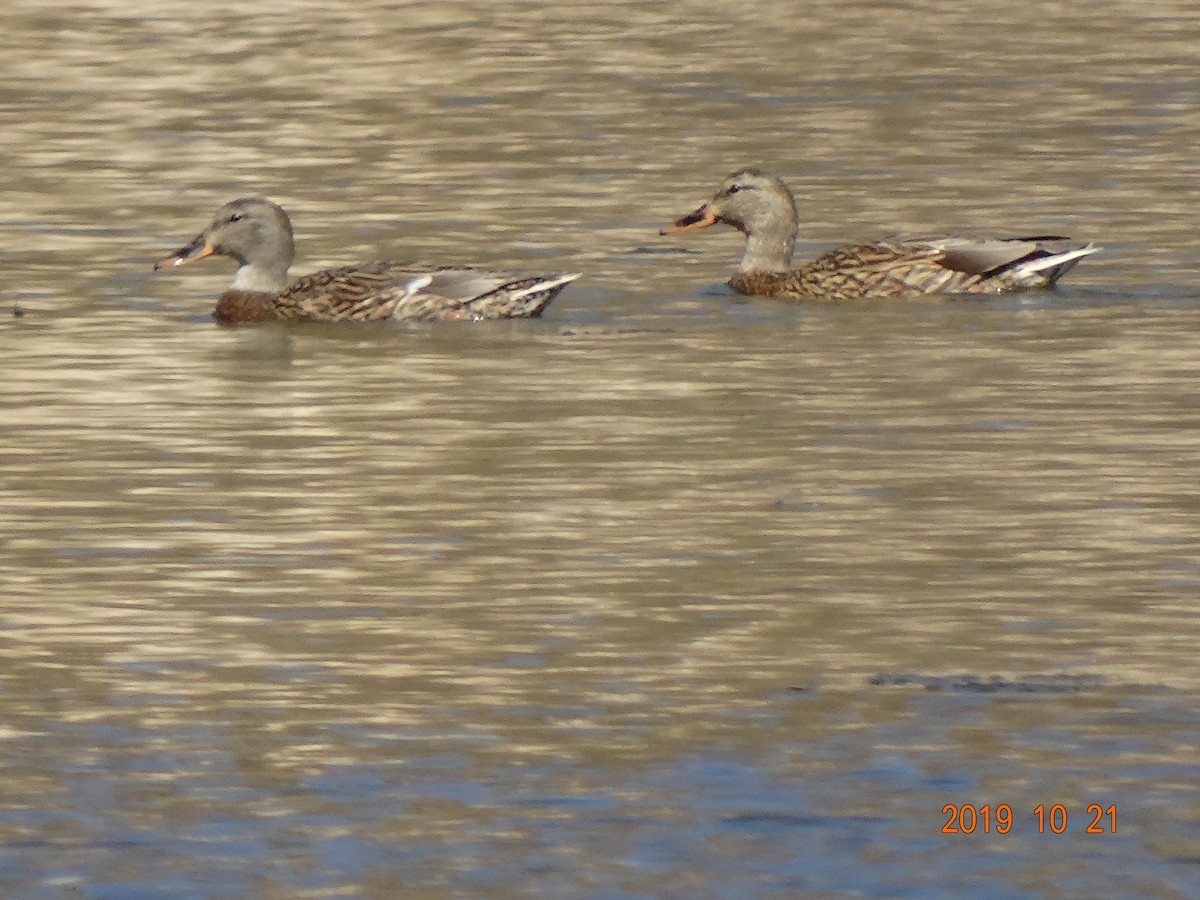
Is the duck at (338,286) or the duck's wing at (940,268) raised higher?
the duck at (338,286)

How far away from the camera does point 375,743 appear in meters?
7.85

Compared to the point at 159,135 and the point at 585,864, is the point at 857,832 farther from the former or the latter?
the point at 159,135

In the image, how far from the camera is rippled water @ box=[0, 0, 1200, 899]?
23.3 ft

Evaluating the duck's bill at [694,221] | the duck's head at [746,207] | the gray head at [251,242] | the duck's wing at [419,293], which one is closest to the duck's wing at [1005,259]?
the duck's head at [746,207]

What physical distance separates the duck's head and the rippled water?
13.4 inches

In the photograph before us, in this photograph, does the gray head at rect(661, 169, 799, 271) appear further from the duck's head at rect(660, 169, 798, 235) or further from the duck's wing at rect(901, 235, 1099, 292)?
the duck's wing at rect(901, 235, 1099, 292)

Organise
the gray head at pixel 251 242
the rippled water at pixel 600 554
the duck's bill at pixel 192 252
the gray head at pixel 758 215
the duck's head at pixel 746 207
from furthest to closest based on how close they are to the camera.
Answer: the duck's head at pixel 746 207 < the gray head at pixel 758 215 < the duck's bill at pixel 192 252 < the gray head at pixel 251 242 < the rippled water at pixel 600 554

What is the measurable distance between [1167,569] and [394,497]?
282 centimetres

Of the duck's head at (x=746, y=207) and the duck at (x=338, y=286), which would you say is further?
the duck's head at (x=746, y=207)

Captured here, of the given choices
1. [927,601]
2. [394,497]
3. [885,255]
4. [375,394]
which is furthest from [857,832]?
[885,255]

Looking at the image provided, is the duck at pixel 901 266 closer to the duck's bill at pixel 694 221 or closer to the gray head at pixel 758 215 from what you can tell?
the gray head at pixel 758 215

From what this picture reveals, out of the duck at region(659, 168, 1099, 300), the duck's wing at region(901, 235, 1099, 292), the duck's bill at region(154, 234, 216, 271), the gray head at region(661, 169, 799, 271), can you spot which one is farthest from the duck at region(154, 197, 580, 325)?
the duck's wing at region(901, 235, 1099, 292)

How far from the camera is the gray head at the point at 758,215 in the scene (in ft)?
58.5

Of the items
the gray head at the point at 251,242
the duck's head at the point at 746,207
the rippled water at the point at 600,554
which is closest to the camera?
the rippled water at the point at 600,554
